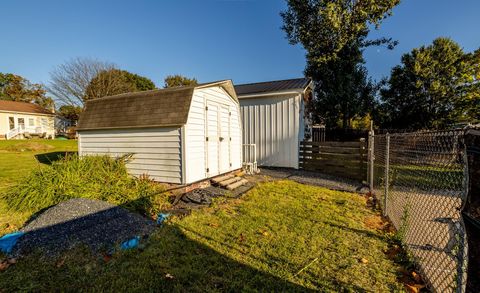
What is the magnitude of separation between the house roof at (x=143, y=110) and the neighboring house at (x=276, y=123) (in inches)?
115

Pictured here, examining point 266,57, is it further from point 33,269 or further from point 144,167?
point 33,269

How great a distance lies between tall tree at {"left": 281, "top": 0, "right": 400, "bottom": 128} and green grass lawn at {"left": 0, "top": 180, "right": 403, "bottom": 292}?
11520 millimetres

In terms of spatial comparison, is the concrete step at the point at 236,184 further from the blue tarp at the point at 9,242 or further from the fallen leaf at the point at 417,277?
the fallen leaf at the point at 417,277

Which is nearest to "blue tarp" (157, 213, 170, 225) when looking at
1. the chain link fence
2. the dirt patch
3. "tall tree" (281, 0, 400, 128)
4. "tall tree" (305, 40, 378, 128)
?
the chain link fence

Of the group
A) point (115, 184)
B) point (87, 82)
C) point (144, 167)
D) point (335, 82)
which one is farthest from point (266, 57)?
point (87, 82)

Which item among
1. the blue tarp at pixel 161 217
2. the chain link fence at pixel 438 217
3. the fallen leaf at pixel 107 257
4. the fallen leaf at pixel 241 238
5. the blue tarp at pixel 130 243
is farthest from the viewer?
the blue tarp at pixel 161 217

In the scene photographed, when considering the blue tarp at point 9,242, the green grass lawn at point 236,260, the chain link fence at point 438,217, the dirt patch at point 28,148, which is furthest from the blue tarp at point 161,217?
the dirt patch at point 28,148

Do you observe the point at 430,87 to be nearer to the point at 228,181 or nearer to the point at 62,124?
the point at 228,181

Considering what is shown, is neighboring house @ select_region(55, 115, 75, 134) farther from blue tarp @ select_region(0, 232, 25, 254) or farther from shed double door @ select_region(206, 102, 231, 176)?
blue tarp @ select_region(0, 232, 25, 254)

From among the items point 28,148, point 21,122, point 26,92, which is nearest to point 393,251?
point 28,148

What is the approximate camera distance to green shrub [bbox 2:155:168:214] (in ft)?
15.4

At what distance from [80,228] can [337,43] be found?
53.9 ft

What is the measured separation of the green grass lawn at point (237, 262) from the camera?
95.7 inches

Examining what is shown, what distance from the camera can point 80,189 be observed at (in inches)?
192
